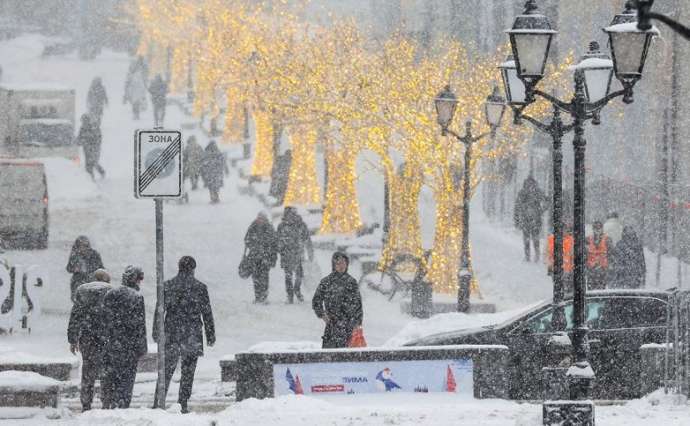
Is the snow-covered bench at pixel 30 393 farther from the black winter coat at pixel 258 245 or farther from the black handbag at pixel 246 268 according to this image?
the black winter coat at pixel 258 245

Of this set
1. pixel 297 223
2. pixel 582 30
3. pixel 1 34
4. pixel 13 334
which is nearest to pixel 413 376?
pixel 13 334

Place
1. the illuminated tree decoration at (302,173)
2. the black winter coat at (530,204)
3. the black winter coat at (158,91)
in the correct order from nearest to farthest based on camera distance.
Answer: the black winter coat at (530,204) → the illuminated tree decoration at (302,173) → the black winter coat at (158,91)

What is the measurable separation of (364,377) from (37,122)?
30.9m

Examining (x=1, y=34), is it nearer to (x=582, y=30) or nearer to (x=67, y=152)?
(x=67, y=152)

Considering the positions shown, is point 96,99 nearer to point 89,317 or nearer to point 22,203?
point 22,203

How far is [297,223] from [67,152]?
19.0 m

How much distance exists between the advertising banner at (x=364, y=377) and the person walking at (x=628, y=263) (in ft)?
25.7

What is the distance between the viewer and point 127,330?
14133mm

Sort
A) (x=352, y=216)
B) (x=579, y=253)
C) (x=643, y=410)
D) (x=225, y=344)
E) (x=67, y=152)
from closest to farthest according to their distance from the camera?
(x=579, y=253) < (x=643, y=410) < (x=225, y=344) < (x=352, y=216) < (x=67, y=152)

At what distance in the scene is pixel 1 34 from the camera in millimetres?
90688

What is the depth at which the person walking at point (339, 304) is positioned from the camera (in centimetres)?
A: 1616

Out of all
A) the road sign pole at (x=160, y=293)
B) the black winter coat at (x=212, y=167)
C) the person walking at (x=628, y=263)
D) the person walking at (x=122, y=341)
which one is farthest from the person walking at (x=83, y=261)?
Result: the black winter coat at (x=212, y=167)

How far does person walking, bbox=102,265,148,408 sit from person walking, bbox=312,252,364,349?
2.50 m

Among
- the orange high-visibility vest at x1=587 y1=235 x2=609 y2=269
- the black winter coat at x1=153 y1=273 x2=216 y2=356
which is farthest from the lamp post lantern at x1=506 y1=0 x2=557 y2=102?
the orange high-visibility vest at x1=587 y1=235 x2=609 y2=269
